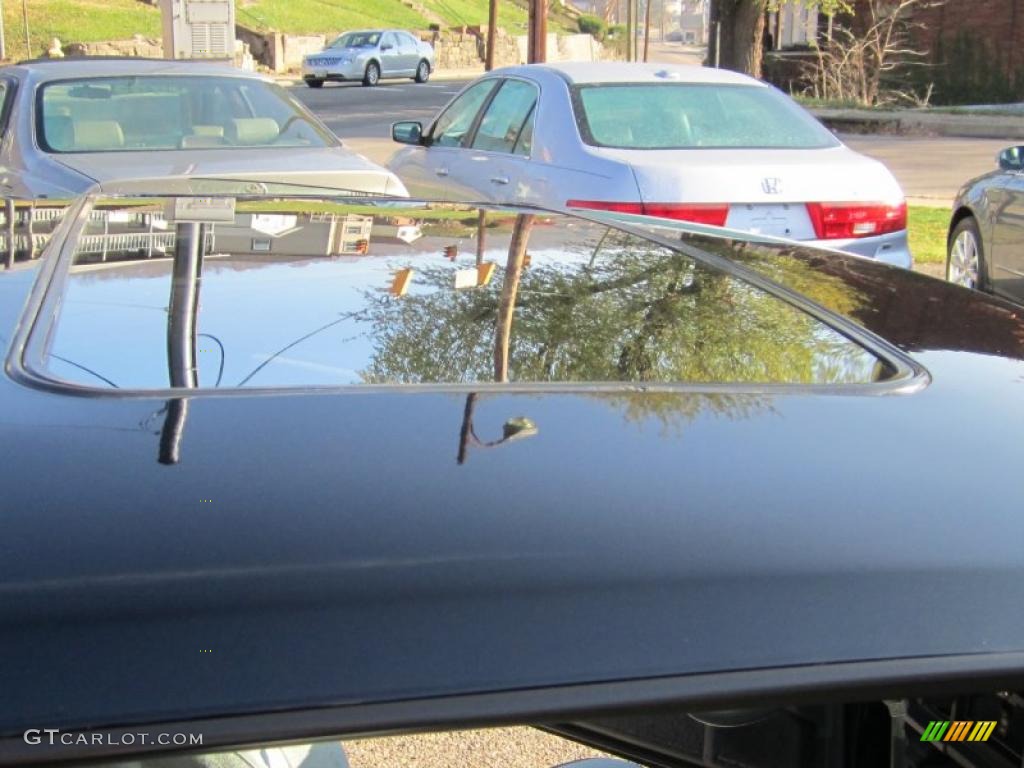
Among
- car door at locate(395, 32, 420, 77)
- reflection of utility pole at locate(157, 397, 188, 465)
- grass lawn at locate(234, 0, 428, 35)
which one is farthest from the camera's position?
grass lawn at locate(234, 0, 428, 35)

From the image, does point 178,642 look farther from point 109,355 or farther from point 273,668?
point 109,355

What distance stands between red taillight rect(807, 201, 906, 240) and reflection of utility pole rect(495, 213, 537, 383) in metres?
3.87

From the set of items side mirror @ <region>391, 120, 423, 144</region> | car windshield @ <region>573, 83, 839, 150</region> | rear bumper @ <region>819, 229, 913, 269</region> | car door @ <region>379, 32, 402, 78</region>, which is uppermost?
car door @ <region>379, 32, 402, 78</region>

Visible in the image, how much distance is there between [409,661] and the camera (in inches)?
46.5

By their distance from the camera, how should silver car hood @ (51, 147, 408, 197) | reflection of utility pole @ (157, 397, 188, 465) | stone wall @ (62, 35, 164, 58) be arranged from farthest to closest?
stone wall @ (62, 35, 164, 58) → silver car hood @ (51, 147, 408, 197) → reflection of utility pole @ (157, 397, 188, 465)

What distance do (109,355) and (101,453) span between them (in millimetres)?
450

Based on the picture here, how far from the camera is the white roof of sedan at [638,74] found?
7.74m

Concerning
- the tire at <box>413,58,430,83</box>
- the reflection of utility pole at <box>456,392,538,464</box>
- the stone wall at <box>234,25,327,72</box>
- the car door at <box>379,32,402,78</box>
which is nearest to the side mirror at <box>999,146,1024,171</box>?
the reflection of utility pole at <box>456,392,538,464</box>

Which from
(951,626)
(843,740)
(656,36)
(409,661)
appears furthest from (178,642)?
(656,36)

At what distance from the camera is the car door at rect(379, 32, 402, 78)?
125 ft

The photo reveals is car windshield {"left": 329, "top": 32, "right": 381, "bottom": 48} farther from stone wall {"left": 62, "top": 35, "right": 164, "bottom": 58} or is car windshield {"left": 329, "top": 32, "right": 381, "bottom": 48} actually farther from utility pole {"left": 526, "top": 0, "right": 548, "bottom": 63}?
utility pole {"left": 526, "top": 0, "right": 548, "bottom": 63}

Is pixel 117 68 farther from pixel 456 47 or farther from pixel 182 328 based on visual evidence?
pixel 456 47

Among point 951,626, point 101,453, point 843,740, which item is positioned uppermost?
point 101,453

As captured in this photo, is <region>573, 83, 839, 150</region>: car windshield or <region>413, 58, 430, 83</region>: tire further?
<region>413, 58, 430, 83</region>: tire
